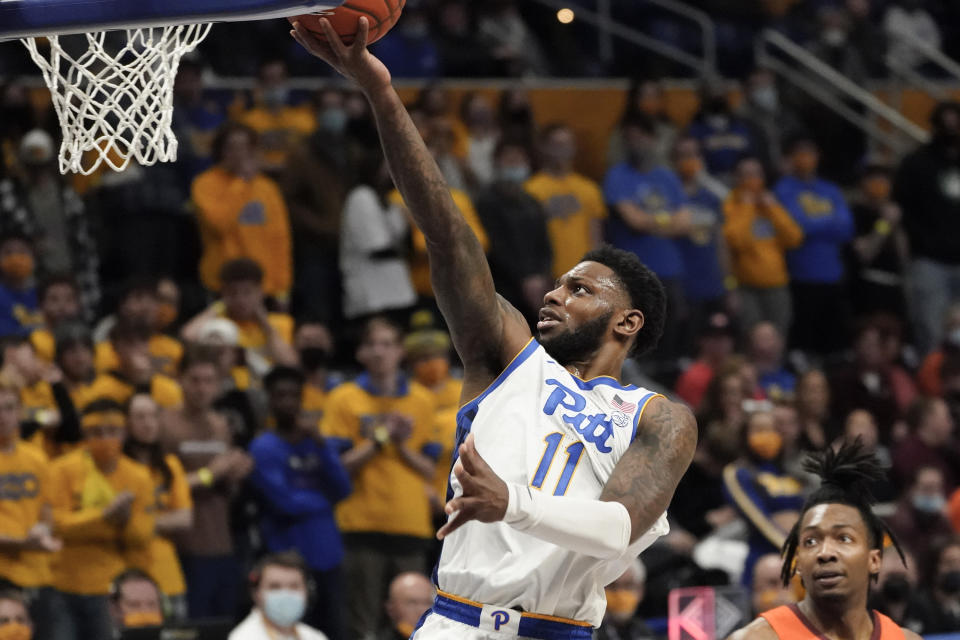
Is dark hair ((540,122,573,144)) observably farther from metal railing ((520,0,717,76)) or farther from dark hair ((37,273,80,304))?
dark hair ((37,273,80,304))

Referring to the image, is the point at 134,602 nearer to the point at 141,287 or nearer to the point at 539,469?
the point at 141,287

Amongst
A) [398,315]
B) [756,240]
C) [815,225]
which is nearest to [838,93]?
[815,225]

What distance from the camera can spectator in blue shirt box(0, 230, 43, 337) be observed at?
9000 mm

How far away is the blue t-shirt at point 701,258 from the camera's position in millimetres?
11805

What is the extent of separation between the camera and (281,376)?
27.5ft

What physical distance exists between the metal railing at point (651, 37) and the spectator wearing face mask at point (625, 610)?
724 cm

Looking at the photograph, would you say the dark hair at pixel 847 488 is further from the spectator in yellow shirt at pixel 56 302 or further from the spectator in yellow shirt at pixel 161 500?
the spectator in yellow shirt at pixel 56 302

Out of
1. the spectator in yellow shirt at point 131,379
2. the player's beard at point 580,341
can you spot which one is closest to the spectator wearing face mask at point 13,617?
the spectator in yellow shirt at point 131,379

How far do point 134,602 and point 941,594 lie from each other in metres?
4.32

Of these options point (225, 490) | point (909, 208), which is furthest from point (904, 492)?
point (225, 490)

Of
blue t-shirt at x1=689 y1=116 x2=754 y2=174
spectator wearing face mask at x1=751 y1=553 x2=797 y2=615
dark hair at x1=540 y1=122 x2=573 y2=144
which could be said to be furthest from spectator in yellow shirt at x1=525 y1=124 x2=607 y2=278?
spectator wearing face mask at x1=751 y1=553 x2=797 y2=615

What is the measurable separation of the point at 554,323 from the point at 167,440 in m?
4.01

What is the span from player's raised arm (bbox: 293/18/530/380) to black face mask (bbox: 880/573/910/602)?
4.45 m

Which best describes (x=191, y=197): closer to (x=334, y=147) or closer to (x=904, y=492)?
(x=334, y=147)
